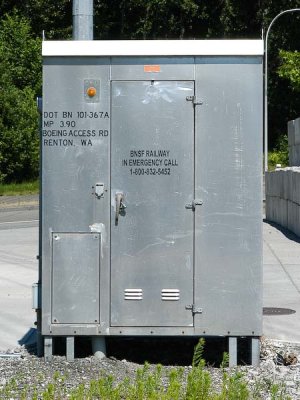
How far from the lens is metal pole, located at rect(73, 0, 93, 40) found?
9758 mm

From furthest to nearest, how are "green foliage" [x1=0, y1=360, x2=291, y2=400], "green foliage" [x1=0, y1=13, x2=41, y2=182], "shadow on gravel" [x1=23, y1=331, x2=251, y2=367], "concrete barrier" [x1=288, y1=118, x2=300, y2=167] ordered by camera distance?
"green foliage" [x1=0, y1=13, x2=41, y2=182] → "concrete barrier" [x1=288, y1=118, x2=300, y2=167] → "shadow on gravel" [x1=23, y1=331, x2=251, y2=367] → "green foliage" [x1=0, y1=360, x2=291, y2=400]

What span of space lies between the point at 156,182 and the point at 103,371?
156 centimetres

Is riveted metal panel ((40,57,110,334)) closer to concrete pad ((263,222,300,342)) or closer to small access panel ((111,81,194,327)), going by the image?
small access panel ((111,81,194,327))

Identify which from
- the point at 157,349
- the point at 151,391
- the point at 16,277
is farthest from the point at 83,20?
the point at 16,277

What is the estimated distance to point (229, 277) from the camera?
26.8 feet

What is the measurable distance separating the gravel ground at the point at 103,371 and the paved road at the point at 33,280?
965 millimetres

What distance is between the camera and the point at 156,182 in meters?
8.18

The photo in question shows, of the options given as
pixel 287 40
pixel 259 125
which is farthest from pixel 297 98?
pixel 259 125

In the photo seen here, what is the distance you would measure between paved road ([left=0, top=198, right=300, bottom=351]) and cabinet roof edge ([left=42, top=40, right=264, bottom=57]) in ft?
9.25

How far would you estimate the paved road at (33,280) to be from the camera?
10250mm

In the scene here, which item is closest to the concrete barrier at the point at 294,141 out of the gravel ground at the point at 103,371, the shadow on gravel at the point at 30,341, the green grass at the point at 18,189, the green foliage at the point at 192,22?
the green grass at the point at 18,189

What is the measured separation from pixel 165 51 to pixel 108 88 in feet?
1.80

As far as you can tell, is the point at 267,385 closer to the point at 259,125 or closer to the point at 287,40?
the point at 259,125

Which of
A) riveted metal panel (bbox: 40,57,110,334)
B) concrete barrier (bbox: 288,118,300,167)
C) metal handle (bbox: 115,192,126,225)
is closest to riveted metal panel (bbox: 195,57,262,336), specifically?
metal handle (bbox: 115,192,126,225)
